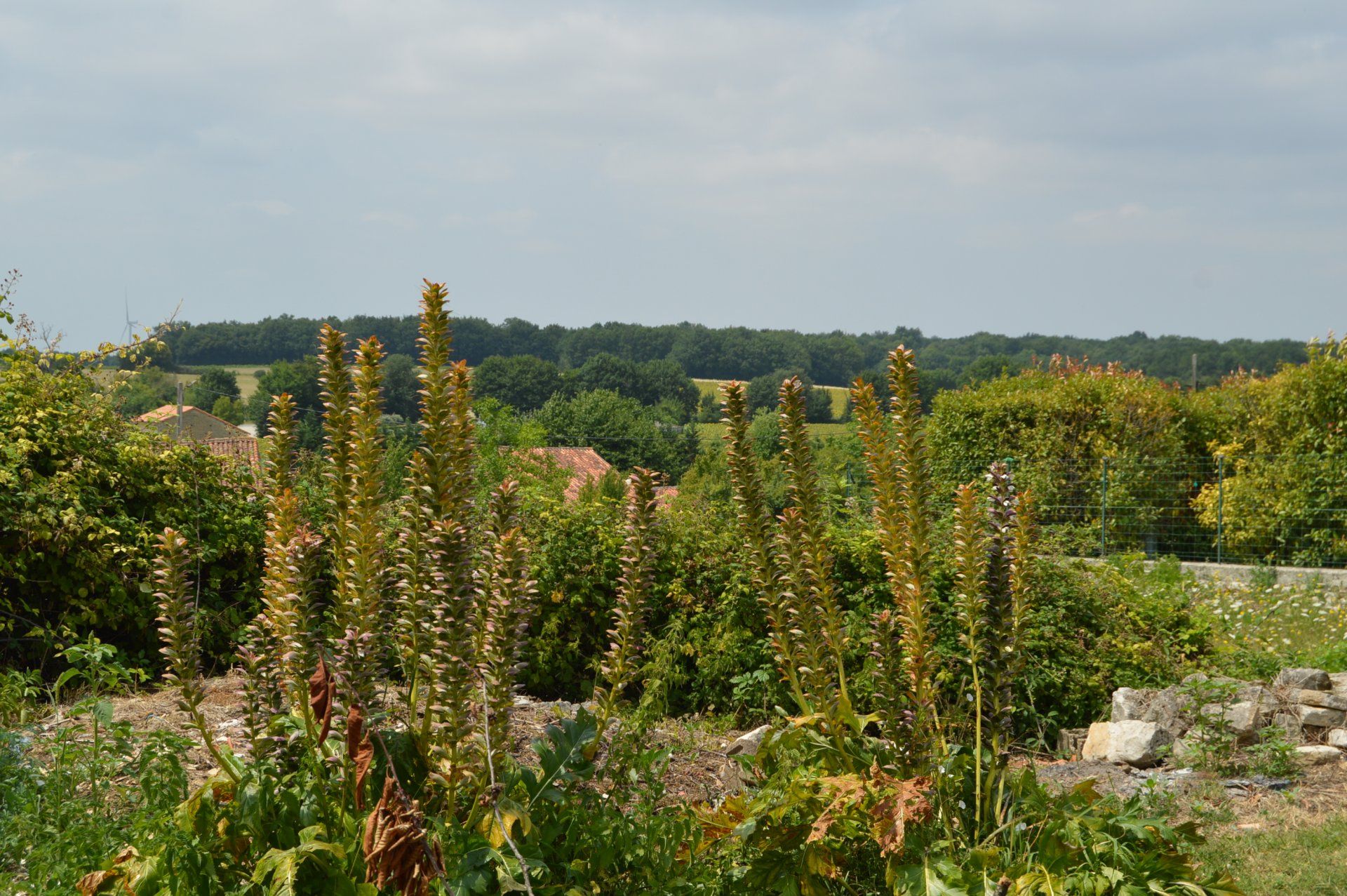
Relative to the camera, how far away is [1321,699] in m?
6.52

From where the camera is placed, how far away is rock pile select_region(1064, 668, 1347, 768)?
605 centimetres

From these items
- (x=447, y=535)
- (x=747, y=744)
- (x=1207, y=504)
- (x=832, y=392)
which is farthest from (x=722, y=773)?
(x=832, y=392)

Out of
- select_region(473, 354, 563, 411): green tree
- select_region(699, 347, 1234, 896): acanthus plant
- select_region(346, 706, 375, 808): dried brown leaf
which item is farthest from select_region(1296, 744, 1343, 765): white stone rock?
select_region(473, 354, 563, 411): green tree

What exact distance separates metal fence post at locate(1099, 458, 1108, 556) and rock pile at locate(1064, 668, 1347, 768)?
25.9 ft

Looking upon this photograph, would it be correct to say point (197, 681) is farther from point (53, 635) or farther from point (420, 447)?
point (53, 635)

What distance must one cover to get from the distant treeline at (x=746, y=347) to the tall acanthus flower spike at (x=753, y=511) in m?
35.1

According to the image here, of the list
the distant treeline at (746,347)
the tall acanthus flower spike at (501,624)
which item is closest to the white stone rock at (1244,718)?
the tall acanthus flower spike at (501,624)

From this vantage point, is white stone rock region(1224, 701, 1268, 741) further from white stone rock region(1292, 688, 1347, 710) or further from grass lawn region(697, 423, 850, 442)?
grass lawn region(697, 423, 850, 442)

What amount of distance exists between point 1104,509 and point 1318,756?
9.14 meters

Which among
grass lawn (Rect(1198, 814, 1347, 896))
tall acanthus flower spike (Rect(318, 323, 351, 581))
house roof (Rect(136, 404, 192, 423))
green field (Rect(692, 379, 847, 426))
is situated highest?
tall acanthus flower spike (Rect(318, 323, 351, 581))

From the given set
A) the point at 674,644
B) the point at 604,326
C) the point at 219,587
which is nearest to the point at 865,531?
the point at 674,644

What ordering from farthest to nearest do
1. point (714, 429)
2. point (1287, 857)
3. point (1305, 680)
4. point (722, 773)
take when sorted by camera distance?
point (714, 429), point (1305, 680), point (722, 773), point (1287, 857)

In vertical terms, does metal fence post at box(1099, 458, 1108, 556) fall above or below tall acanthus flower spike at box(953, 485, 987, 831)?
below

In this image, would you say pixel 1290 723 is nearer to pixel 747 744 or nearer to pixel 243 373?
pixel 747 744
